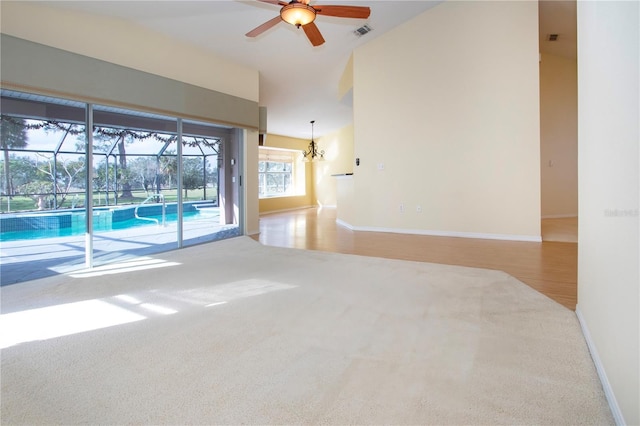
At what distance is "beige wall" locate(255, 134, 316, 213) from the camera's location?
1071 cm

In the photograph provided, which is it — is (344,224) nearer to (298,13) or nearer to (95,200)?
(95,200)

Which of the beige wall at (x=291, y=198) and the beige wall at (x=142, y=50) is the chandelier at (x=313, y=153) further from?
the beige wall at (x=142, y=50)

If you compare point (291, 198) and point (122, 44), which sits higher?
point (122, 44)

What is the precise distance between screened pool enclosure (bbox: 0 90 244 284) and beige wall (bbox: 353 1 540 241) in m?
2.87

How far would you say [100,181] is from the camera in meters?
4.10

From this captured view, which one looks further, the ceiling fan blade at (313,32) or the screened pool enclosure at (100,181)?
the screened pool enclosure at (100,181)

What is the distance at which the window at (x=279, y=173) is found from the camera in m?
11.0

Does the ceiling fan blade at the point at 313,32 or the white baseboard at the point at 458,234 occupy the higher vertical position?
the ceiling fan blade at the point at 313,32

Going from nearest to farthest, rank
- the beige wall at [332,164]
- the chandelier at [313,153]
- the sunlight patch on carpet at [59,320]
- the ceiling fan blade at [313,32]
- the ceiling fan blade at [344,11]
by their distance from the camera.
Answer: the sunlight patch on carpet at [59,320] < the ceiling fan blade at [344,11] < the ceiling fan blade at [313,32] < the beige wall at [332,164] < the chandelier at [313,153]

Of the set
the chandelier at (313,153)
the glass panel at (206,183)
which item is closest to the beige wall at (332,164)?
the chandelier at (313,153)

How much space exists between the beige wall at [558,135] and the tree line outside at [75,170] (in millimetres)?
7464

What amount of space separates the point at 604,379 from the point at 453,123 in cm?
458

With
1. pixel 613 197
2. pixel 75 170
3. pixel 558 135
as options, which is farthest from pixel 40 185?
pixel 558 135

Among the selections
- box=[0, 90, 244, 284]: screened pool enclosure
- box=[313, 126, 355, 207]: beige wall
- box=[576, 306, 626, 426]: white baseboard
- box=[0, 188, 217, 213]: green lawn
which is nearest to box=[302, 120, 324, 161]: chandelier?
box=[313, 126, 355, 207]: beige wall
